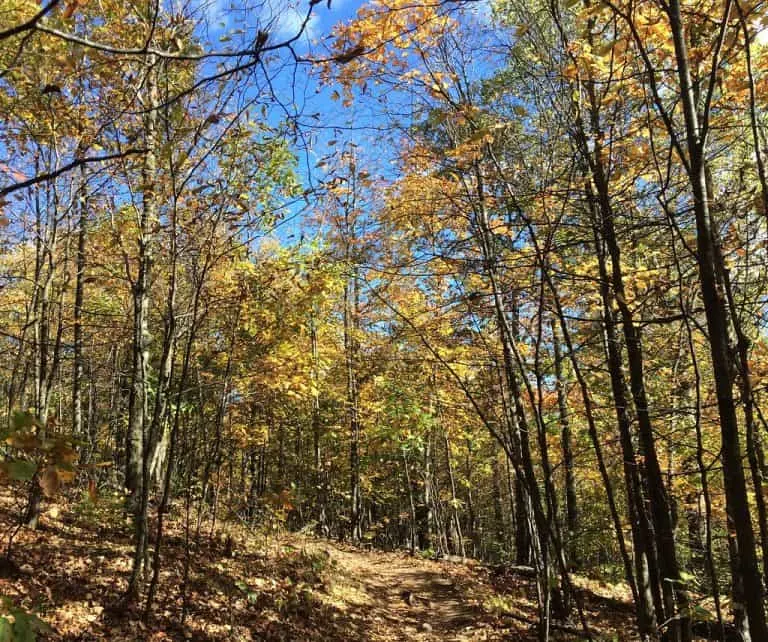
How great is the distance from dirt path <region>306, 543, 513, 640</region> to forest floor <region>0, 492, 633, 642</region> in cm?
A: 3

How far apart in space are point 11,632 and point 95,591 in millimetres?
4814

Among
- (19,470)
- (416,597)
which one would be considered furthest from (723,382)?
(416,597)

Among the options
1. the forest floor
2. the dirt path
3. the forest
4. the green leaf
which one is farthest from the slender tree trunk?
the dirt path

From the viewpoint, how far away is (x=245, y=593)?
6.58m

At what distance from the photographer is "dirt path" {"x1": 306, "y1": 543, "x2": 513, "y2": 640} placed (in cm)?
727

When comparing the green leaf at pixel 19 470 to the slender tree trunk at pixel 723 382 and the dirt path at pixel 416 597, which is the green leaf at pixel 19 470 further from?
the dirt path at pixel 416 597

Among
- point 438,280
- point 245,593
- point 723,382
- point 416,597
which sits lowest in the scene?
point 416,597

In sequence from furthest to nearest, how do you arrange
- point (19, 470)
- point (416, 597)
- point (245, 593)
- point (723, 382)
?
1. point (416, 597)
2. point (245, 593)
3. point (723, 382)
4. point (19, 470)

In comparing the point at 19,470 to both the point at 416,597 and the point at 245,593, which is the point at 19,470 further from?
the point at 416,597

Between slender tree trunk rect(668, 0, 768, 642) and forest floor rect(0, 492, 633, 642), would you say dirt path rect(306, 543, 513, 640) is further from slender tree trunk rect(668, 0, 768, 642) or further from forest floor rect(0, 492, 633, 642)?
slender tree trunk rect(668, 0, 768, 642)

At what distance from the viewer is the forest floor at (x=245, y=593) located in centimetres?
499

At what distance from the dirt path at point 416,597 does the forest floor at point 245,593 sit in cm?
3

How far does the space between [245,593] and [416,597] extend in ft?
12.6

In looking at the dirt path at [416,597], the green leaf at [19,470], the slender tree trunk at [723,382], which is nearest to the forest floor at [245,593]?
the dirt path at [416,597]
